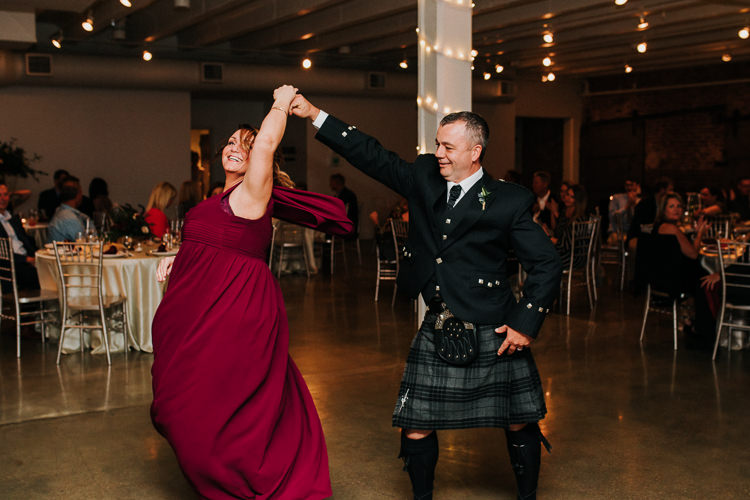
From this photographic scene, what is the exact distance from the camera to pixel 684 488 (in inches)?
139

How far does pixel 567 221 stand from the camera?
26.9ft

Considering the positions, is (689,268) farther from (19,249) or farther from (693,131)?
(693,131)

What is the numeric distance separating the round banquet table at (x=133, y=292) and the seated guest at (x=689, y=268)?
4018 mm

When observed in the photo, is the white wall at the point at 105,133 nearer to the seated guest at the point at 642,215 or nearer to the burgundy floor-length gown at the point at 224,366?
the seated guest at the point at 642,215

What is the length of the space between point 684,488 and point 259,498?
1880 millimetres

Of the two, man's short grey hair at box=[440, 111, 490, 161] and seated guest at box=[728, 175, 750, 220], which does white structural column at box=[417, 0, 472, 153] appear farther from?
seated guest at box=[728, 175, 750, 220]

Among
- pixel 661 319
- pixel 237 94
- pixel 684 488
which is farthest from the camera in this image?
pixel 237 94

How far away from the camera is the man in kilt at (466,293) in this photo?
2805 millimetres

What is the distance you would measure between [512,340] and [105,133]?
11.9m

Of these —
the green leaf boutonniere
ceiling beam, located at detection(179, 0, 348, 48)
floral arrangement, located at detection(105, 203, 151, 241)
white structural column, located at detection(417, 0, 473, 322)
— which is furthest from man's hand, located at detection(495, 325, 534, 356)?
ceiling beam, located at detection(179, 0, 348, 48)

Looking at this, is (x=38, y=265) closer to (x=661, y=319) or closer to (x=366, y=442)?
(x=366, y=442)

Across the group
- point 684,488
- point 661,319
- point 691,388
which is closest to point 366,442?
point 684,488

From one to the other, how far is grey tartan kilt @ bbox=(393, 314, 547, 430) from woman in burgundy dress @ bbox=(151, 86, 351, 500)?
20.1 inches

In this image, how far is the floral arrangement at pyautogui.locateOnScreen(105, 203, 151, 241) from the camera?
6.60 meters
